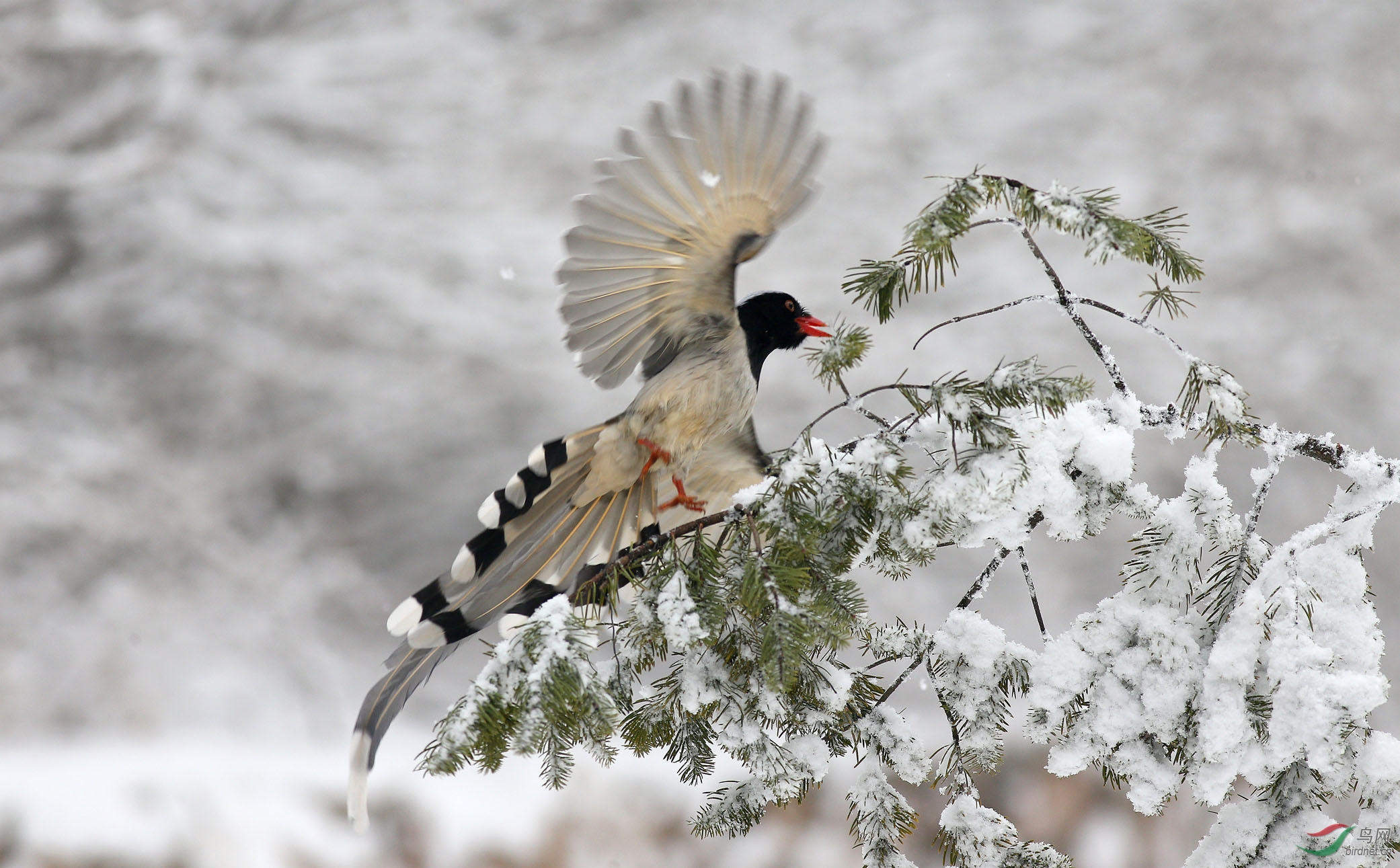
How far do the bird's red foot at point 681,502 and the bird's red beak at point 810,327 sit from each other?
0.33 metres

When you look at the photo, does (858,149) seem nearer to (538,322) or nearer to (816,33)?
(816,33)

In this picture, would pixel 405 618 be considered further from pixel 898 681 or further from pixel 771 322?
pixel 771 322

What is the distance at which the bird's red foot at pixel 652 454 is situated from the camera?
50.3 inches

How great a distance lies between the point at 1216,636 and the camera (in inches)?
34.4

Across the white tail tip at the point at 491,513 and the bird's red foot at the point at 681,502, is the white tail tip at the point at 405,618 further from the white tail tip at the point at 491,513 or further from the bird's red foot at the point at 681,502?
the bird's red foot at the point at 681,502

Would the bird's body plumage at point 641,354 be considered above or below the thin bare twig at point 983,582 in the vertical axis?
above

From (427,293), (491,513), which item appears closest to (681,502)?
(491,513)

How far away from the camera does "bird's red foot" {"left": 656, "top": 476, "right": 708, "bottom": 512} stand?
4.44ft

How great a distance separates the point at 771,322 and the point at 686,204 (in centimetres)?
35

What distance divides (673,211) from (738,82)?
0.59ft

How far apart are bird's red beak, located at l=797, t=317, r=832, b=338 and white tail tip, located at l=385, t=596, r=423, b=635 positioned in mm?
762

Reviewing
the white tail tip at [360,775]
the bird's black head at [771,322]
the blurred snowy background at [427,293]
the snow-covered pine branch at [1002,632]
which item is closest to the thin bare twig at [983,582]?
the snow-covered pine branch at [1002,632]

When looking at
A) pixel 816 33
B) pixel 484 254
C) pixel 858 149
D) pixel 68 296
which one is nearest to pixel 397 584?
pixel 484 254

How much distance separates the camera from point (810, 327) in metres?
1.47
